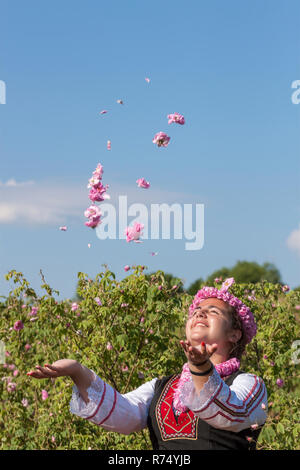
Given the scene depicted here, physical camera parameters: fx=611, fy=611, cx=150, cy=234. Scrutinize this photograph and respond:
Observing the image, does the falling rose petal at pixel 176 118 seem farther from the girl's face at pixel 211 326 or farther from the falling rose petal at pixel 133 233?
the girl's face at pixel 211 326

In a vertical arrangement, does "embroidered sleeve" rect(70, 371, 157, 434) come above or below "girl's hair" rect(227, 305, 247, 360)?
below

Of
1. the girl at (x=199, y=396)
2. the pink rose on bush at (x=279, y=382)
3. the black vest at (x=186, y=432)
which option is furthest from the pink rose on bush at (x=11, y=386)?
the black vest at (x=186, y=432)

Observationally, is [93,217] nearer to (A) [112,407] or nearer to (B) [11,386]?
(B) [11,386]

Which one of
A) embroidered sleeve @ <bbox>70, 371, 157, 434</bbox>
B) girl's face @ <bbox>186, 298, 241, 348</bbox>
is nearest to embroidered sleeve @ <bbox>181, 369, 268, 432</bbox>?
girl's face @ <bbox>186, 298, 241, 348</bbox>

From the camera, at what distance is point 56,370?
234cm

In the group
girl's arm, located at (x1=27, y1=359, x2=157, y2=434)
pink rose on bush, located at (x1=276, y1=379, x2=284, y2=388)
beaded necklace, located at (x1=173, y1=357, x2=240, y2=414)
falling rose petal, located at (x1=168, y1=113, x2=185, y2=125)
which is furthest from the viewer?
falling rose petal, located at (x1=168, y1=113, x2=185, y2=125)

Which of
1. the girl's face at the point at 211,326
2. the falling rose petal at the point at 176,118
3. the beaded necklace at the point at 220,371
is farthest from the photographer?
the falling rose petal at the point at 176,118

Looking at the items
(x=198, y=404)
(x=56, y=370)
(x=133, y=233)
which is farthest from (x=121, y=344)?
(x=198, y=404)

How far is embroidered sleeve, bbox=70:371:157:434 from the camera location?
8.20 feet

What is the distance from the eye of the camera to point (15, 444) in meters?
4.92

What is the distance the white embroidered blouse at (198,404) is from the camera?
2.22 metres

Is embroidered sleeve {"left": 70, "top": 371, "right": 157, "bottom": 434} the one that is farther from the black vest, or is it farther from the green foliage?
the green foliage
